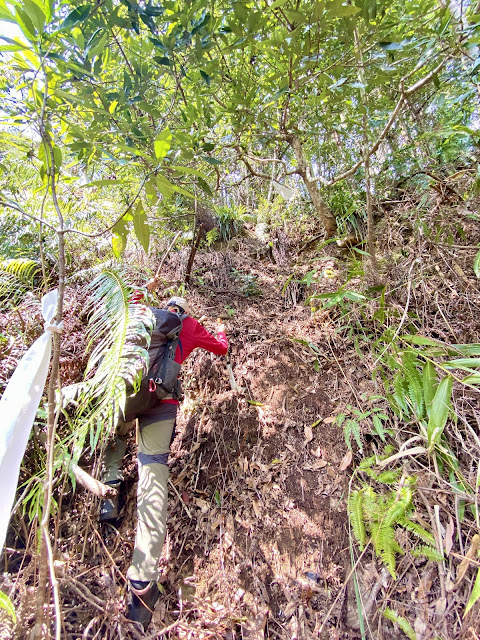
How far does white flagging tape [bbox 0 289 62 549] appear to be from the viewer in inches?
38.7

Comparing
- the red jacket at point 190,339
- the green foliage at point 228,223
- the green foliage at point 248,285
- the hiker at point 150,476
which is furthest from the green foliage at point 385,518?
the green foliage at point 228,223

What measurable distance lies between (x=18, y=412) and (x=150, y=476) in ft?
5.22

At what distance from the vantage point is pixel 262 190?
6.24 m

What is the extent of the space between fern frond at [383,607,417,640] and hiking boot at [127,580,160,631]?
56.2 inches

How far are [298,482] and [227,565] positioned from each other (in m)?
0.77

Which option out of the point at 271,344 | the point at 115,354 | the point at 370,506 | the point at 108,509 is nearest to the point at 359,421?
the point at 370,506

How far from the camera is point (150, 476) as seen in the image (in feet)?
7.79

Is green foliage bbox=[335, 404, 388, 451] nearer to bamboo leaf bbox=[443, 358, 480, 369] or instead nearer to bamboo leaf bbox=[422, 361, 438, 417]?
bamboo leaf bbox=[422, 361, 438, 417]

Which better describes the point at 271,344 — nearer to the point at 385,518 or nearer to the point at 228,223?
the point at 385,518

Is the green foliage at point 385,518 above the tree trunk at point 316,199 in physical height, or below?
below

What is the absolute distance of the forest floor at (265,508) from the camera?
73.0 inches

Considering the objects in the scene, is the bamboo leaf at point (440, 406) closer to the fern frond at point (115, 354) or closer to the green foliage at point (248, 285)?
the fern frond at point (115, 354)

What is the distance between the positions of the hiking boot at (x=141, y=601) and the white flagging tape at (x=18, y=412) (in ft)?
4.94

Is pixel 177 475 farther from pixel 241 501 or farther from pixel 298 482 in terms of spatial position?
pixel 298 482
